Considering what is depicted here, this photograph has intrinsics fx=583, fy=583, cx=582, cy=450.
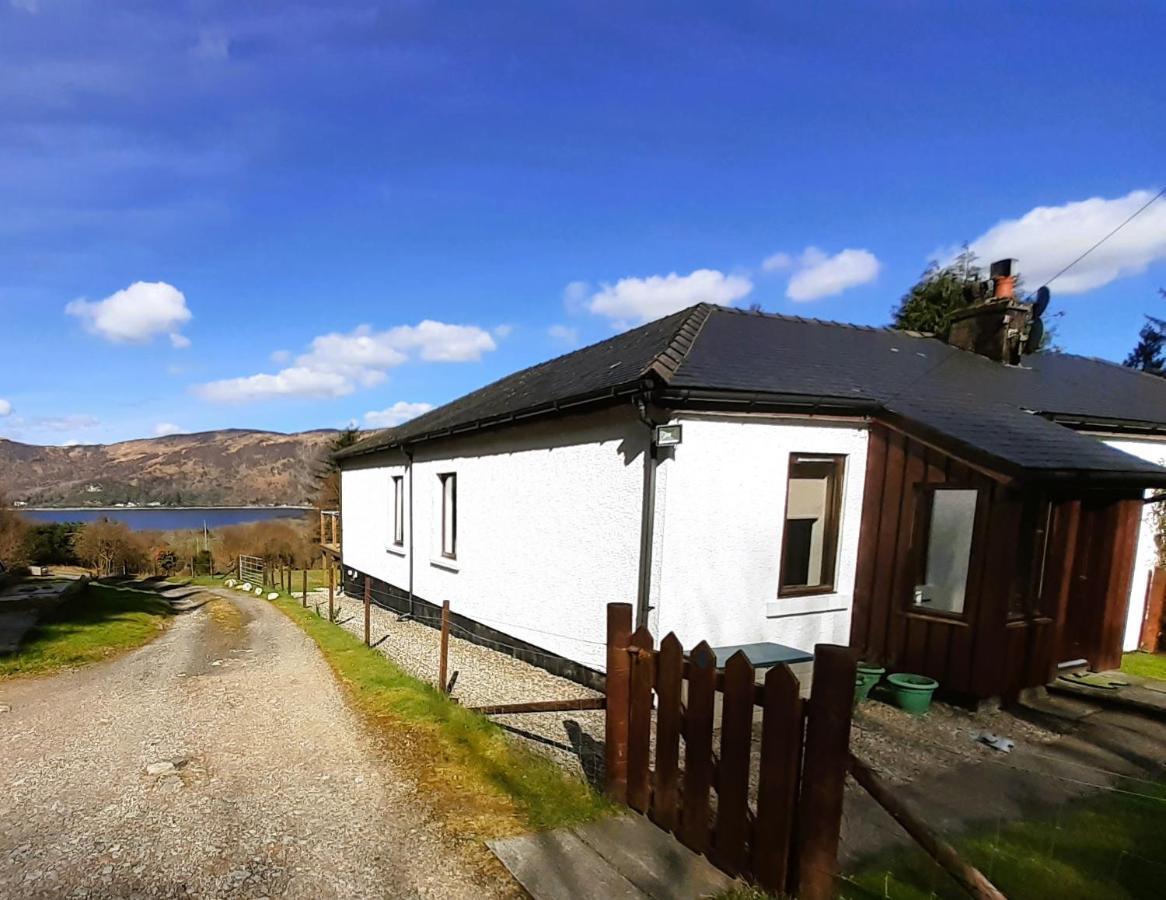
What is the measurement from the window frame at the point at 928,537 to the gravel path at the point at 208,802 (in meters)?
5.62

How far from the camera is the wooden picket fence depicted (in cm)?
275

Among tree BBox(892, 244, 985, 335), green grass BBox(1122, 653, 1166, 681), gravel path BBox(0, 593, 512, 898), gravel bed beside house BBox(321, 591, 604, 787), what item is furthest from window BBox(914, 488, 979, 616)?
tree BBox(892, 244, 985, 335)

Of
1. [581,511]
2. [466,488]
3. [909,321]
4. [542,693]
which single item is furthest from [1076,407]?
[909,321]

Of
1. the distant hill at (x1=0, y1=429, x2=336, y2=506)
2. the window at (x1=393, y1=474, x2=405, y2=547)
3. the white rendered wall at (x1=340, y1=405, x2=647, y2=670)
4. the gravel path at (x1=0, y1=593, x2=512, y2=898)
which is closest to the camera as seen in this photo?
the gravel path at (x1=0, y1=593, x2=512, y2=898)

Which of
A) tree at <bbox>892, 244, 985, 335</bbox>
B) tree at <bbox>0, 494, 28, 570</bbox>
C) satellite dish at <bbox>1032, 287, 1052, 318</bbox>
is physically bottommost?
tree at <bbox>0, 494, 28, 570</bbox>

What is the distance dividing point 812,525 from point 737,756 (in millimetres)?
4746

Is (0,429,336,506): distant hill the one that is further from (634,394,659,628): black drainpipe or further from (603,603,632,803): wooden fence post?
(603,603,632,803): wooden fence post

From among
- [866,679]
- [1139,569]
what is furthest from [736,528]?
[1139,569]

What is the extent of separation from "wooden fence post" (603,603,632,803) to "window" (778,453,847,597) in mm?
3709

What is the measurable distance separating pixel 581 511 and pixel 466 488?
3.53m

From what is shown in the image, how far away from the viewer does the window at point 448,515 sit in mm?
11297

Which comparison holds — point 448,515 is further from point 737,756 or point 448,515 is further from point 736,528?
point 737,756

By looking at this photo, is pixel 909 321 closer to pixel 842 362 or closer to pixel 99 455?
pixel 842 362

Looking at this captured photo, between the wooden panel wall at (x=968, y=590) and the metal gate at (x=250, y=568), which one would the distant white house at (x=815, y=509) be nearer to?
the wooden panel wall at (x=968, y=590)
